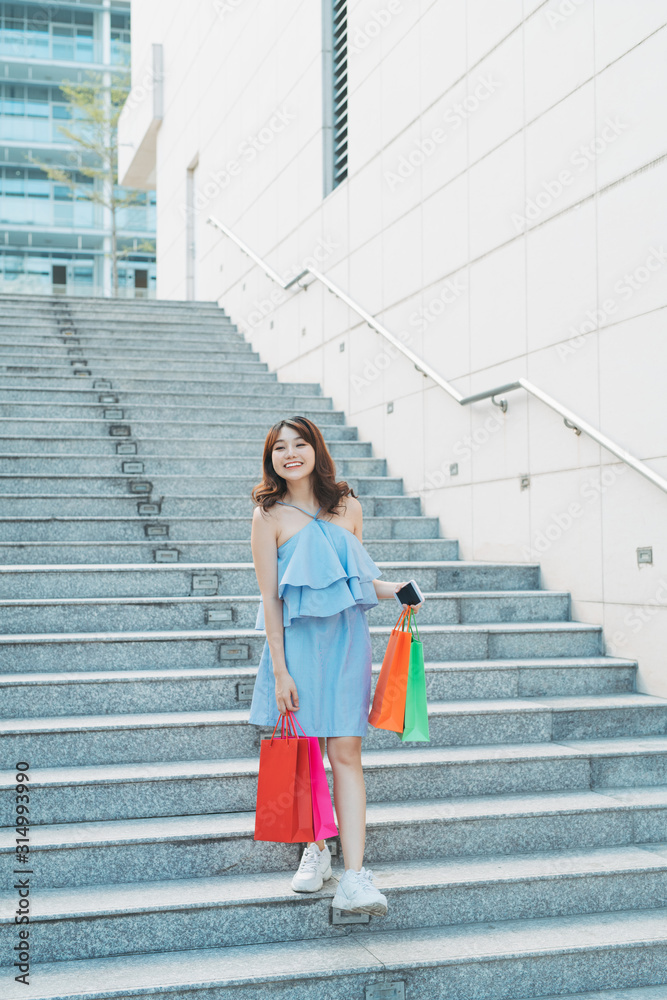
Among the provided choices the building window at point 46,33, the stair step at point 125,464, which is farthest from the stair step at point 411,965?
the building window at point 46,33

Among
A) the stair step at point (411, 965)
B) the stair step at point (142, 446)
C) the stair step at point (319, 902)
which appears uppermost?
the stair step at point (142, 446)

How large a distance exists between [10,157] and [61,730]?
34.6m

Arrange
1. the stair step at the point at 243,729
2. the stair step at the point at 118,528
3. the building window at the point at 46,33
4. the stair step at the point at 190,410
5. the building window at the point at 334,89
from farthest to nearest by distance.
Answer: the building window at the point at 46,33, the building window at the point at 334,89, the stair step at the point at 190,410, the stair step at the point at 118,528, the stair step at the point at 243,729

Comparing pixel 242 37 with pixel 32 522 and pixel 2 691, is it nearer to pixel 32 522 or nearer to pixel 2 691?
pixel 32 522

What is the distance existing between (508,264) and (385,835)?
3.33 meters

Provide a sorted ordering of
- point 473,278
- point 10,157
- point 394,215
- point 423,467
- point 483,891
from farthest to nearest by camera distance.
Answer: point 10,157 < point 394,215 < point 423,467 < point 473,278 < point 483,891

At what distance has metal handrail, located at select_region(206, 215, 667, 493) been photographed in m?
4.05

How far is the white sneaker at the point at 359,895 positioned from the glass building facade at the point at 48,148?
102ft

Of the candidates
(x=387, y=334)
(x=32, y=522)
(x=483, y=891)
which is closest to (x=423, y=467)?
(x=387, y=334)

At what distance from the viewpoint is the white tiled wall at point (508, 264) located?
4.15m

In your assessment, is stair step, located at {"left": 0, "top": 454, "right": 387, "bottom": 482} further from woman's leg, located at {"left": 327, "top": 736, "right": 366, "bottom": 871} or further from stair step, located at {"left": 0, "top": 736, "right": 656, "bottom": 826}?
woman's leg, located at {"left": 327, "top": 736, "right": 366, "bottom": 871}

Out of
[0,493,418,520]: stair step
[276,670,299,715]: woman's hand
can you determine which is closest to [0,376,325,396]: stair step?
[0,493,418,520]: stair step

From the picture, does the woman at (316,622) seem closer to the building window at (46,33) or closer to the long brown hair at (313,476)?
the long brown hair at (313,476)

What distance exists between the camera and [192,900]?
2801mm
